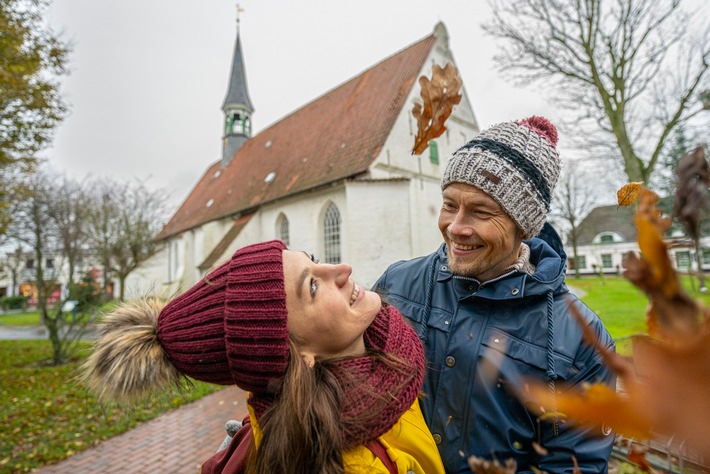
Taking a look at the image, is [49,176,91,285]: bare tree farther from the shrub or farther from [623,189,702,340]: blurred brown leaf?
the shrub

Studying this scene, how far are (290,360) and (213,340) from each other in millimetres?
299

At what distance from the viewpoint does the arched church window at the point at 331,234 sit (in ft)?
49.0

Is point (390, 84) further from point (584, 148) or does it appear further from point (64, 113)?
point (64, 113)

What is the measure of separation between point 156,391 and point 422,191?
13.9 metres

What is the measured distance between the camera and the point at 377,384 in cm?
147

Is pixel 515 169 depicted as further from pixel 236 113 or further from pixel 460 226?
pixel 236 113

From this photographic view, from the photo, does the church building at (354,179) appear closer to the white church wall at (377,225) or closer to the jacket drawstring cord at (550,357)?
the white church wall at (377,225)

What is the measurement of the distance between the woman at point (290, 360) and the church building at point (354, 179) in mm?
9595

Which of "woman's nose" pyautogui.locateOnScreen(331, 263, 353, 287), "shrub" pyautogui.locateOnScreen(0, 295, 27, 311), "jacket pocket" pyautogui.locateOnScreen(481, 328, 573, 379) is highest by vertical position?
"woman's nose" pyautogui.locateOnScreen(331, 263, 353, 287)

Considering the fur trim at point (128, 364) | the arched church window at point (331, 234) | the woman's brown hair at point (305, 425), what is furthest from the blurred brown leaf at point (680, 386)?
the arched church window at point (331, 234)

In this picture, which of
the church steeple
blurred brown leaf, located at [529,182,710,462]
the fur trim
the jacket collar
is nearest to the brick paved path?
the fur trim

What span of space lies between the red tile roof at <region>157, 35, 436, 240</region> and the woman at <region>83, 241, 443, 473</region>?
1228 centimetres

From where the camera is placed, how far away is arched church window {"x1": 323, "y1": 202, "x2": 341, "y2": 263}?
14.9m

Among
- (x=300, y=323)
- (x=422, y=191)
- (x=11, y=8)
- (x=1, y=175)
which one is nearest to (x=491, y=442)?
(x=300, y=323)
